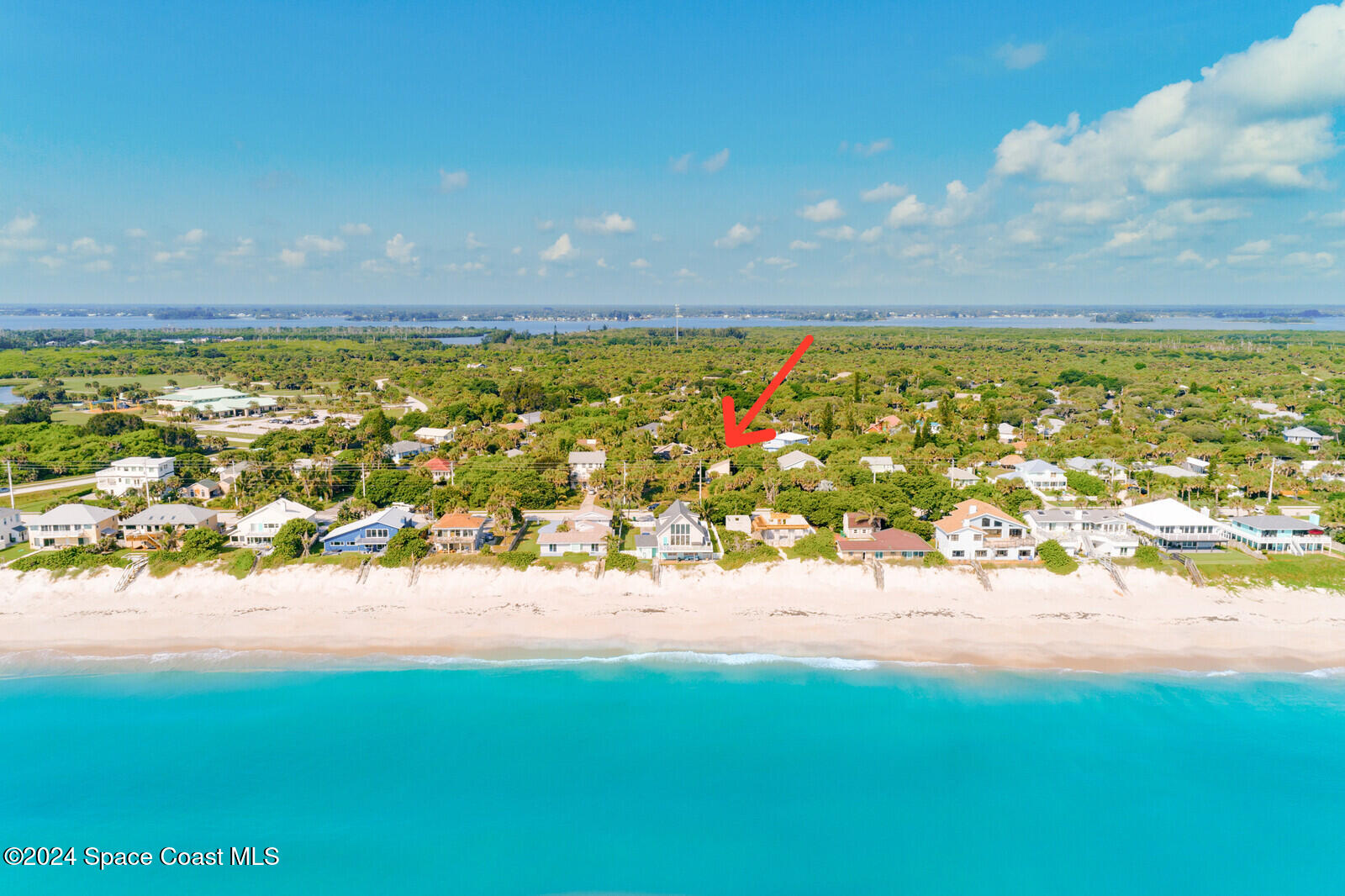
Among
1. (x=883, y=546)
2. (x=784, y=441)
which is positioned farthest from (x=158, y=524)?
(x=784, y=441)

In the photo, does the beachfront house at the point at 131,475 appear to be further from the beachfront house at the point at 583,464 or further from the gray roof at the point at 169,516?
the beachfront house at the point at 583,464

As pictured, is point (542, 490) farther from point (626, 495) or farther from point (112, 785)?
point (112, 785)

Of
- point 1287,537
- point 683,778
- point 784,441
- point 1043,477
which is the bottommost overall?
point 683,778

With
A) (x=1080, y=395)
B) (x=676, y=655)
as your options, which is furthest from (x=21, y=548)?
(x=1080, y=395)

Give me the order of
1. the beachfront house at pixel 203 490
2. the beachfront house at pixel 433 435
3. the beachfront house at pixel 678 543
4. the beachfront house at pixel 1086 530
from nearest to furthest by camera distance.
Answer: the beachfront house at pixel 678 543
the beachfront house at pixel 1086 530
the beachfront house at pixel 203 490
the beachfront house at pixel 433 435

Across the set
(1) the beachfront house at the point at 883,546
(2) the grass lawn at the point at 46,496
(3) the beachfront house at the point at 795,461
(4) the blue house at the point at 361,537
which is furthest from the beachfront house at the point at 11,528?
(3) the beachfront house at the point at 795,461

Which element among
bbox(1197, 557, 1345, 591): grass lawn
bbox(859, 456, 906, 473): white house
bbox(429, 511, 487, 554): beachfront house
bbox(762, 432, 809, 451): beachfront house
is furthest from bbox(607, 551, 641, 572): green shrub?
bbox(1197, 557, 1345, 591): grass lawn

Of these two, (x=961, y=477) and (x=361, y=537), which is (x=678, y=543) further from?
(x=961, y=477)
